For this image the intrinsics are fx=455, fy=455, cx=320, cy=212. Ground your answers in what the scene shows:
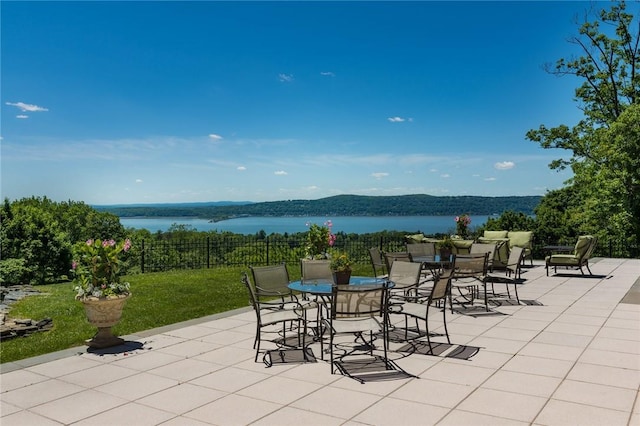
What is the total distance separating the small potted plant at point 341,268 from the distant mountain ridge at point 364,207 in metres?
20.2

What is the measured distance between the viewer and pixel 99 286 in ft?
16.5

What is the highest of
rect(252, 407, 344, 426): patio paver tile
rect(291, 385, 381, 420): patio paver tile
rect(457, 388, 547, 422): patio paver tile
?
rect(457, 388, 547, 422): patio paver tile

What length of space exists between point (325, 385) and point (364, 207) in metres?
40.6

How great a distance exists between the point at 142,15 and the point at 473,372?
1175cm

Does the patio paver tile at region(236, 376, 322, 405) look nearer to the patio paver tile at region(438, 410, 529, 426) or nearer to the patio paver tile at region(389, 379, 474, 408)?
the patio paver tile at region(389, 379, 474, 408)

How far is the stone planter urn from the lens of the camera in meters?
4.90

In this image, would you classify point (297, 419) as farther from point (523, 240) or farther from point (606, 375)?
point (523, 240)

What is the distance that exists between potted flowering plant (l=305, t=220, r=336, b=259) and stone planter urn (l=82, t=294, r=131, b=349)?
4.55 metres

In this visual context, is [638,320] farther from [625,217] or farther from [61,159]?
[61,159]

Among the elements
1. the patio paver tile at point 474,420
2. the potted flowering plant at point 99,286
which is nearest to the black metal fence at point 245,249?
the potted flowering plant at point 99,286

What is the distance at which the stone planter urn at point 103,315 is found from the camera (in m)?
4.90

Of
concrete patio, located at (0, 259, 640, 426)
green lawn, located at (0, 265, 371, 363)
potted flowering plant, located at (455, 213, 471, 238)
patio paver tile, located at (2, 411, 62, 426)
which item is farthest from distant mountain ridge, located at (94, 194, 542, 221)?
patio paver tile, located at (2, 411, 62, 426)

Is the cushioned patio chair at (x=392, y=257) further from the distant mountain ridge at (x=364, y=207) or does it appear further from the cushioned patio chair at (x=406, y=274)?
the distant mountain ridge at (x=364, y=207)

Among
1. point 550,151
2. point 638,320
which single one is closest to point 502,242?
point 638,320
